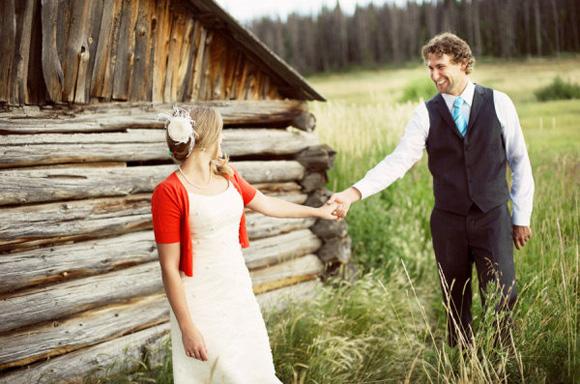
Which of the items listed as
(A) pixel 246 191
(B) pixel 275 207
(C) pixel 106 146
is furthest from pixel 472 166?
(C) pixel 106 146

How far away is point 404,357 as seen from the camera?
4754 millimetres

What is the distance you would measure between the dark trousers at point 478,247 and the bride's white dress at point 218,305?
1.45 meters

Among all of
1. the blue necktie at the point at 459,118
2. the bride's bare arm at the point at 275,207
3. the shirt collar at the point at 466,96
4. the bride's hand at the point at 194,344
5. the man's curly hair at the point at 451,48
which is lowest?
the bride's hand at the point at 194,344

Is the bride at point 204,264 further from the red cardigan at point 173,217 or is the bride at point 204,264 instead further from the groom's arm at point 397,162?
the groom's arm at point 397,162

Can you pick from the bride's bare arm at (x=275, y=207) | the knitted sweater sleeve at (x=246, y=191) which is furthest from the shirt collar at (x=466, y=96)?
the knitted sweater sleeve at (x=246, y=191)

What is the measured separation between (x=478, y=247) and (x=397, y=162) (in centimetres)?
81

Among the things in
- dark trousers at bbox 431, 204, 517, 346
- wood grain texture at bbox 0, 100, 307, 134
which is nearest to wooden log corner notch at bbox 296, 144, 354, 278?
wood grain texture at bbox 0, 100, 307, 134

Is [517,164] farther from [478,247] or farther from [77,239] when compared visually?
[77,239]

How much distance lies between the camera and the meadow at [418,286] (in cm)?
400

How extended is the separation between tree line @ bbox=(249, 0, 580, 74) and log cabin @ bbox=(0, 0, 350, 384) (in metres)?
3.42

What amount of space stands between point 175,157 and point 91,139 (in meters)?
1.95

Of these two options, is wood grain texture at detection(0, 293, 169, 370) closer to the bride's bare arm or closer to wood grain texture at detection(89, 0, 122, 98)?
wood grain texture at detection(89, 0, 122, 98)

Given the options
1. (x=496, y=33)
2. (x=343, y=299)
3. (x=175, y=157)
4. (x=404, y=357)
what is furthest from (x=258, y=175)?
(x=496, y=33)

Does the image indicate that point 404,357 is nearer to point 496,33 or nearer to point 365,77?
point 496,33
